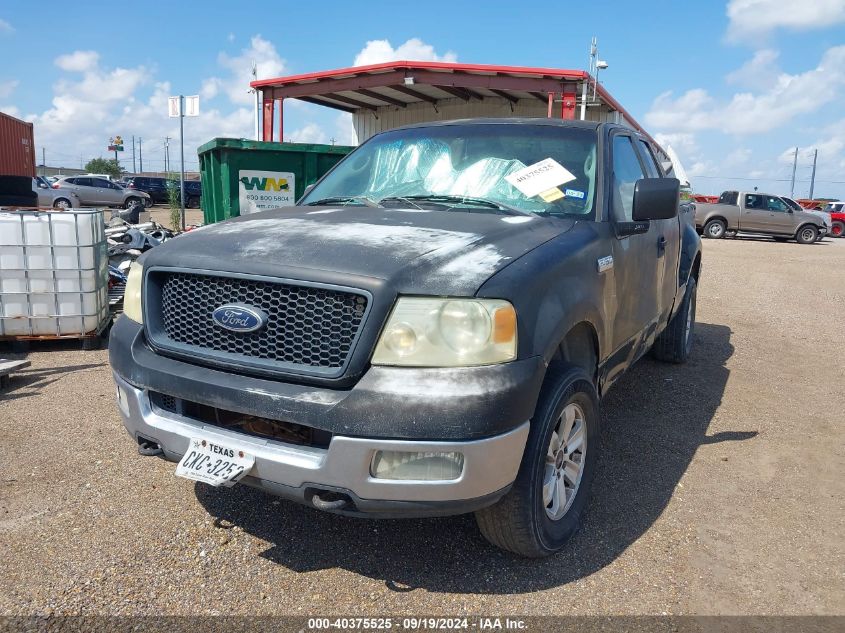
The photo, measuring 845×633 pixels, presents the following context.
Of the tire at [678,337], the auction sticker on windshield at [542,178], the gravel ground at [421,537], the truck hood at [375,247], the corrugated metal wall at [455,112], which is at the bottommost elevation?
the gravel ground at [421,537]

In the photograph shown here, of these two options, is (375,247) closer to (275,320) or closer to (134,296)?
(275,320)

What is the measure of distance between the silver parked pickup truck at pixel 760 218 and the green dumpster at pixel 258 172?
61.7 ft

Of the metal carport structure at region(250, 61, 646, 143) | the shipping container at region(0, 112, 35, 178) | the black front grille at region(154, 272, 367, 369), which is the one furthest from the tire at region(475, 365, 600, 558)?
the shipping container at region(0, 112, 35, 178)

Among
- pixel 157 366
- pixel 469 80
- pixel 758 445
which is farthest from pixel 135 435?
pixel 469 80

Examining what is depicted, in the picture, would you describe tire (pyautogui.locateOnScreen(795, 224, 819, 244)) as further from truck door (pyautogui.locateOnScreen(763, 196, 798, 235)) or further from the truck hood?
the truck hood

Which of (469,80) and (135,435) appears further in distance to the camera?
(469,80)

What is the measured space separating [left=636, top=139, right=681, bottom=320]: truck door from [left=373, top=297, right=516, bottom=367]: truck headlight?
2273 millimetres

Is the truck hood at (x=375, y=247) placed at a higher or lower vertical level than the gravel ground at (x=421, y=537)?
higher

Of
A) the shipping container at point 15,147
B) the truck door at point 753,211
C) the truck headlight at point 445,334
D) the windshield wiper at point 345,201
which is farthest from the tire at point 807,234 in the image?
the truck headlight at point 445,334

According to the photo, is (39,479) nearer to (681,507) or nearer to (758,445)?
(681,507)

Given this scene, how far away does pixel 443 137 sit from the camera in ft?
12.7

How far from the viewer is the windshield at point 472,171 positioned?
3.41m

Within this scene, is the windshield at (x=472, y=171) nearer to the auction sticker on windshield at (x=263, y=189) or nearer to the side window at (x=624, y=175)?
the side window at (x=624, y=175)

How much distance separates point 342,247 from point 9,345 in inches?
188
